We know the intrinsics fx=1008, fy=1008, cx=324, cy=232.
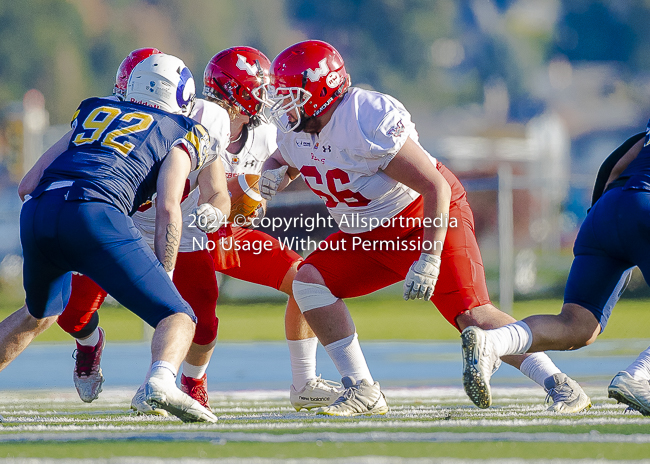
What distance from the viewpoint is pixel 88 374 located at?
5379 mm

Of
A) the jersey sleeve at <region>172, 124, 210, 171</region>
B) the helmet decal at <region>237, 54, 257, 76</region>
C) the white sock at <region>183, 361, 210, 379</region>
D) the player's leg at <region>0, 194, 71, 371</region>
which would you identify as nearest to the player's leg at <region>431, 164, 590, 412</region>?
the jersey sleeve at <region>172, 124, 210, 171</region>

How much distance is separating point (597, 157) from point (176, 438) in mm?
58879

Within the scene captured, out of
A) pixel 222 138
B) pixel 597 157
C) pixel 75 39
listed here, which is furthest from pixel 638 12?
pixel 222 138

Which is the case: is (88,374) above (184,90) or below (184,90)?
below

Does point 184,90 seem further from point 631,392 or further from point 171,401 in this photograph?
point 631,392

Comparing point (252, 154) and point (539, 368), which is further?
point (252, 154)

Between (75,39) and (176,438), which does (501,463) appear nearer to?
(176,438)

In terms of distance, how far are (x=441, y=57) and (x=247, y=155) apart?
221ft

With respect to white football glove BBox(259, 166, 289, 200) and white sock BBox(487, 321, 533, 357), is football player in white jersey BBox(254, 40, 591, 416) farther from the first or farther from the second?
white sock BBox(487, 321, 533, 357)

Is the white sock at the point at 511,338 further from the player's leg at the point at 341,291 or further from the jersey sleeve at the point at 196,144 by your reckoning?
the jersey sleeve at the point at 196,144

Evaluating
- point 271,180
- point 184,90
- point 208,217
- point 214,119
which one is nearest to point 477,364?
point 208,217

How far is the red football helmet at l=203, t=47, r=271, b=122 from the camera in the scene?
543 centimetres

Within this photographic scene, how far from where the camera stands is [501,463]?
2.80 metres

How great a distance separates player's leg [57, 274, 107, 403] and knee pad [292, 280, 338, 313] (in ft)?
4.18
